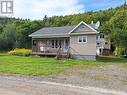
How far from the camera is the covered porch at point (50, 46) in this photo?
37.4 meters

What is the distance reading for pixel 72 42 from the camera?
36219 millimetres

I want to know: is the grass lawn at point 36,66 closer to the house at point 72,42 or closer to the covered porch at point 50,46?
the house at point 72,42

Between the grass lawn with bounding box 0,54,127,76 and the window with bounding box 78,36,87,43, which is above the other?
the window with bounding box 78,36,87,43

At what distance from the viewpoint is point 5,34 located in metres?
55.3

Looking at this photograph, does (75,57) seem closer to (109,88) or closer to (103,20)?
(109,88)

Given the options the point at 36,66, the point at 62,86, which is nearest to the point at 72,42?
the point at 36,66

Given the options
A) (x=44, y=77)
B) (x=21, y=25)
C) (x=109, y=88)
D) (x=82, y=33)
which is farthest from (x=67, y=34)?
(x=21, y=25)

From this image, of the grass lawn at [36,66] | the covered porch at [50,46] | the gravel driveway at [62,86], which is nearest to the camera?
the gravel driveway at [62,86]

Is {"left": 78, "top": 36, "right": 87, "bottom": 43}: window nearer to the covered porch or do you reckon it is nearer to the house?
the house

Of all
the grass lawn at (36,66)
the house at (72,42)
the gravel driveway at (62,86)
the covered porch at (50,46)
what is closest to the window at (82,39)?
the house at (72,42)

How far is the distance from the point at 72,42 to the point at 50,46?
4161 mm

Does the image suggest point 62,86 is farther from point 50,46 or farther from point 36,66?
point 50,46

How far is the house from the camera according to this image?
113ft

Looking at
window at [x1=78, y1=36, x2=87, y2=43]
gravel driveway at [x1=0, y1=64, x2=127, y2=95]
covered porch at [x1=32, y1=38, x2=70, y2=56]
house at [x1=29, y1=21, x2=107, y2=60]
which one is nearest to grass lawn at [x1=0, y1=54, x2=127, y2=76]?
gravel driveway at [x1=0, y1=64, x2=127, y2=95]
